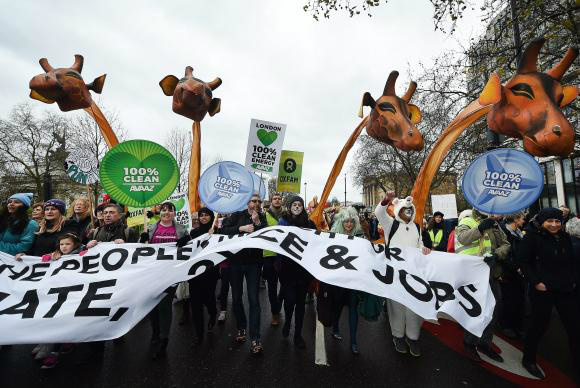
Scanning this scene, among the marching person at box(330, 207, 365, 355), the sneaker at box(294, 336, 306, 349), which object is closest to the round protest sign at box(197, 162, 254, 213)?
the marching person at box(330, 207, 365, 355)

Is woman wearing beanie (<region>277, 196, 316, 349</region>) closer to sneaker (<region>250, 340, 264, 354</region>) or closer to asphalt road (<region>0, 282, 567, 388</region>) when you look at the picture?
asphalt road (<region>0, 282, 567, 388</region>)

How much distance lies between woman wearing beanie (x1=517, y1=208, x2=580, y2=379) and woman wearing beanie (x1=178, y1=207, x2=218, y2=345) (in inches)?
151

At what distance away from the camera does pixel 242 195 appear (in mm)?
4988

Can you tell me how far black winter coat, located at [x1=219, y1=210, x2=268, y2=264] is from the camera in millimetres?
3809

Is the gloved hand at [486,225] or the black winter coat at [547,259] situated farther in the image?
the gloved hand at [486,225]

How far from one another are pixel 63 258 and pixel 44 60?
4975 millimetres

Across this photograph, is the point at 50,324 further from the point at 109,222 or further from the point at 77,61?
the point at 77,61

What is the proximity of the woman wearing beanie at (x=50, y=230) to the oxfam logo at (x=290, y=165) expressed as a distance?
14.4 feet

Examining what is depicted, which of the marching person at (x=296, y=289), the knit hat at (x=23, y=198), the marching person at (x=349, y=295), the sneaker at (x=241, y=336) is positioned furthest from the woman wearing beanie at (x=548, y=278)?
the knit hat at (x=23, y=198)

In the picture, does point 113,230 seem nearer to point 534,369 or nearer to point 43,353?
point 43,353

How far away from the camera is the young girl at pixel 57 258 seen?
3307 millimetres

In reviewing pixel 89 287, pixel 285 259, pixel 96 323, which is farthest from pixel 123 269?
pixel 285 259

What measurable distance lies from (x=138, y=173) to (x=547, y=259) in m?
5.63

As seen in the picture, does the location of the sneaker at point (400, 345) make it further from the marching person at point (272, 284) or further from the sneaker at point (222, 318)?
the sneaker at point (222, 318)
